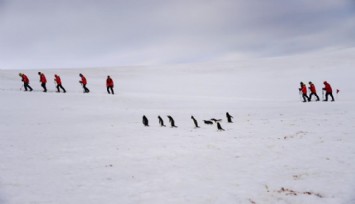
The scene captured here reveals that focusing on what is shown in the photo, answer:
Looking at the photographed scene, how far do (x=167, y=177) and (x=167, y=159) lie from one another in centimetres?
145

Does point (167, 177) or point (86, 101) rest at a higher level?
point (86, 101)

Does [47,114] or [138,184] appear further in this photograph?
[47,114]

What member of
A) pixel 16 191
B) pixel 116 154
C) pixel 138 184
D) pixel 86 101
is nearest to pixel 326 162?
pixel 138 184

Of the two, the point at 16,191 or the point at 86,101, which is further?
the point at 86,101

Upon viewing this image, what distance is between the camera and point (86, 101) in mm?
21844

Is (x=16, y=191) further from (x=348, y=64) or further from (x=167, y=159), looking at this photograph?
(x=348, y=64)

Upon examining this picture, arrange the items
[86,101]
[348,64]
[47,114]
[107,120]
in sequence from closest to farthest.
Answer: [107,120]
[47,114]
[86,101]
[348,64]

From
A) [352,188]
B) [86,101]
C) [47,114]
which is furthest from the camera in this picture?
[86,101]

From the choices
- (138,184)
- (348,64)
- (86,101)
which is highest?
(348,64)

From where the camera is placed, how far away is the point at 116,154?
9773mm

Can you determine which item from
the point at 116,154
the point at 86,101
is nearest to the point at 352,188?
the point at 116,154

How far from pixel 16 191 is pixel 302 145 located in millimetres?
8220

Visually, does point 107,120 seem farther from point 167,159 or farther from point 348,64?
point 348,64

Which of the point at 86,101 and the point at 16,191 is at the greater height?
the point at 86,101
